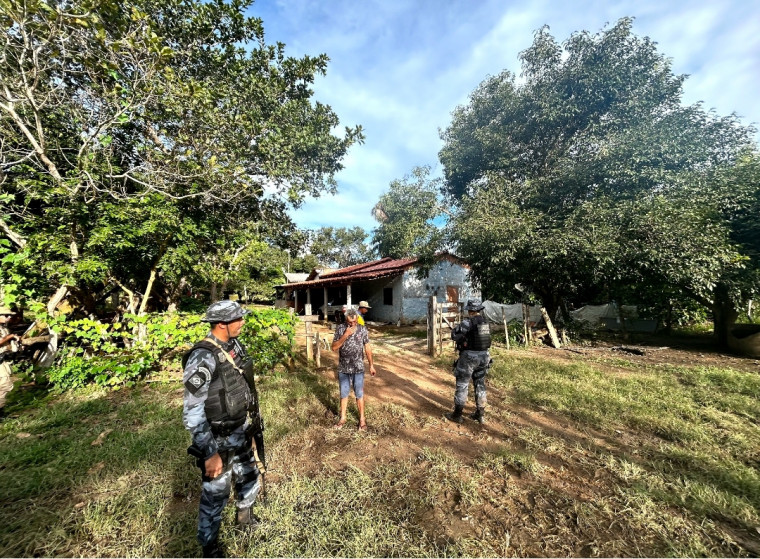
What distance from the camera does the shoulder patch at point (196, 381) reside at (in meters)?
2.12

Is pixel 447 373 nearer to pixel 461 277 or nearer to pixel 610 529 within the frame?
pixel 610 529

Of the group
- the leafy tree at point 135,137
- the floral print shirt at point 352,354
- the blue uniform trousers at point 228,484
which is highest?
the leafy tree at point 135,137

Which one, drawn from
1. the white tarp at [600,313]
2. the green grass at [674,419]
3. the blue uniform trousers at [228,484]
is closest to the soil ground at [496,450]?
the green grass at [674,419]

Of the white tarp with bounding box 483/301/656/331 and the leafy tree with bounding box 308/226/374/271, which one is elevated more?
the leafy tree with bounding box 308/226/374/271

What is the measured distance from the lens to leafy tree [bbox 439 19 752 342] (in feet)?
29.1

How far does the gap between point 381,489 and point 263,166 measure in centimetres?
868

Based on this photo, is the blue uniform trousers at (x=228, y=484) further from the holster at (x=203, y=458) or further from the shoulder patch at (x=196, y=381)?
the shoulder patch at (x=196, y=381)

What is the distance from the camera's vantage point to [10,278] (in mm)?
5395

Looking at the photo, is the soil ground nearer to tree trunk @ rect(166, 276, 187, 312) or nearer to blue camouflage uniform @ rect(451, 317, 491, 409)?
blue camouflage uniform @ rect(451, 317, 491, 409)

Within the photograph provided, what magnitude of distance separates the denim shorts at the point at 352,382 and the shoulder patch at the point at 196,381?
2405 mm

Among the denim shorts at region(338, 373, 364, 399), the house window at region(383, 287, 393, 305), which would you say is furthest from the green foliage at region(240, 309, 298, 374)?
the house window at region(383, 287, 393, 305)

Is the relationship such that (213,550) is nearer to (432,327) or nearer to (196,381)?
(196,381)

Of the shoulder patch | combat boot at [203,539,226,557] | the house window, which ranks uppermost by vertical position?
the house window

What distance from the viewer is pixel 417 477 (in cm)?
329
